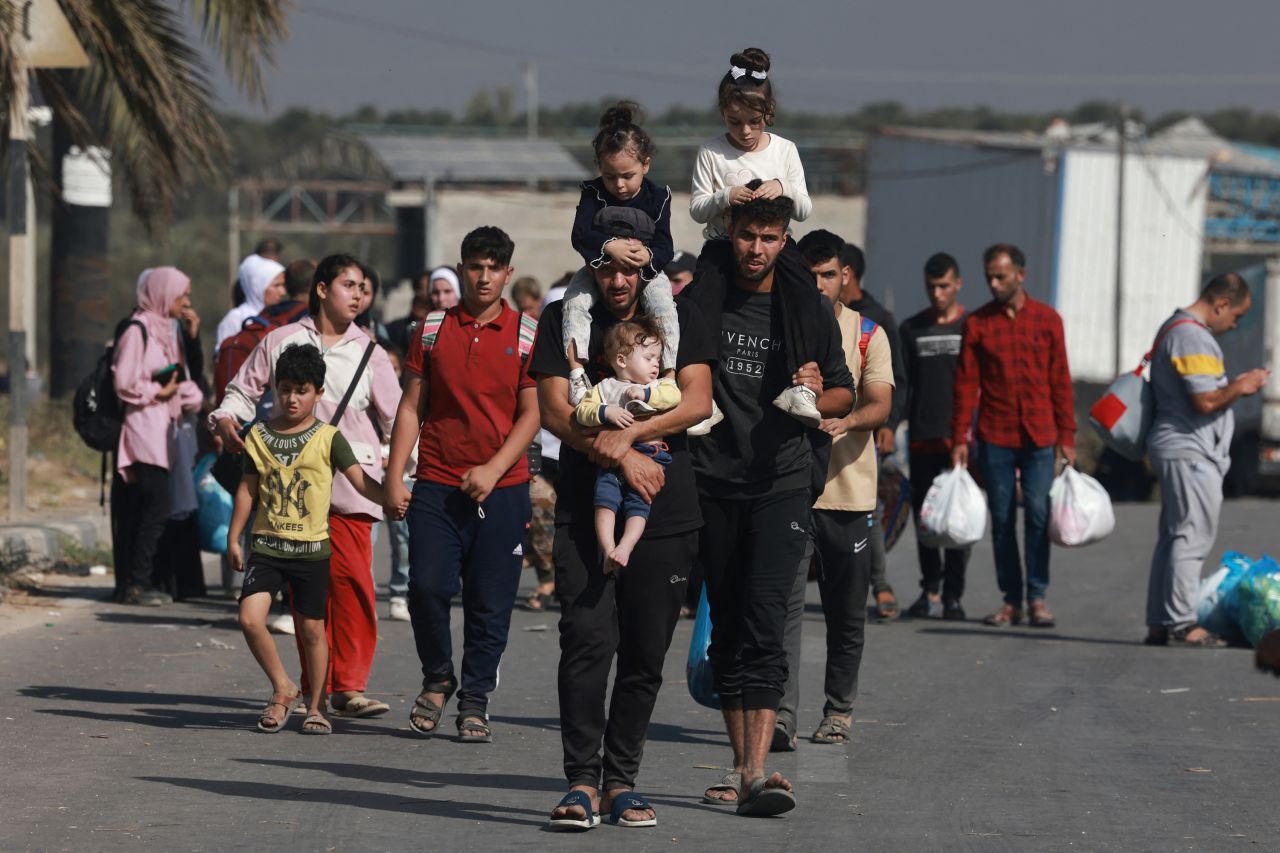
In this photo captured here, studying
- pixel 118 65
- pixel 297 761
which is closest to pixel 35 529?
pixel 118 65

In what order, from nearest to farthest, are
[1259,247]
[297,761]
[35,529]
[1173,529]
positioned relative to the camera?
[297,761] < [1173,529] < [35,529] < [1259,247]

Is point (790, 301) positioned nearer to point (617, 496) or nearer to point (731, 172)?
point (731, 172)

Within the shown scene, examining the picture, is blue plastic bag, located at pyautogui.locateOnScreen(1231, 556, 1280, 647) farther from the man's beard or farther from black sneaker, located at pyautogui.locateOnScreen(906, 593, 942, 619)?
the man's beard

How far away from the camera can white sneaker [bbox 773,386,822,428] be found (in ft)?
21.5

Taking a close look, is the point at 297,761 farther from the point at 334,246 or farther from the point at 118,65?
the point at 334,246

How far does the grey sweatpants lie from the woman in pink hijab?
18.7 ft

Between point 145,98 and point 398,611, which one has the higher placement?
point 145,98

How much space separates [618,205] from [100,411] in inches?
245

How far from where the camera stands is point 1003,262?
11938 millimetres

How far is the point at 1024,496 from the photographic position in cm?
1217

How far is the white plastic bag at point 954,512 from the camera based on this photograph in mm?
11703

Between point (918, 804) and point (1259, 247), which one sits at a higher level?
point (1259, 247)

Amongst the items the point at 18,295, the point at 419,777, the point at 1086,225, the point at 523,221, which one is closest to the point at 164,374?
the point at 18,295

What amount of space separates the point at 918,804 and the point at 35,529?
8.70m
